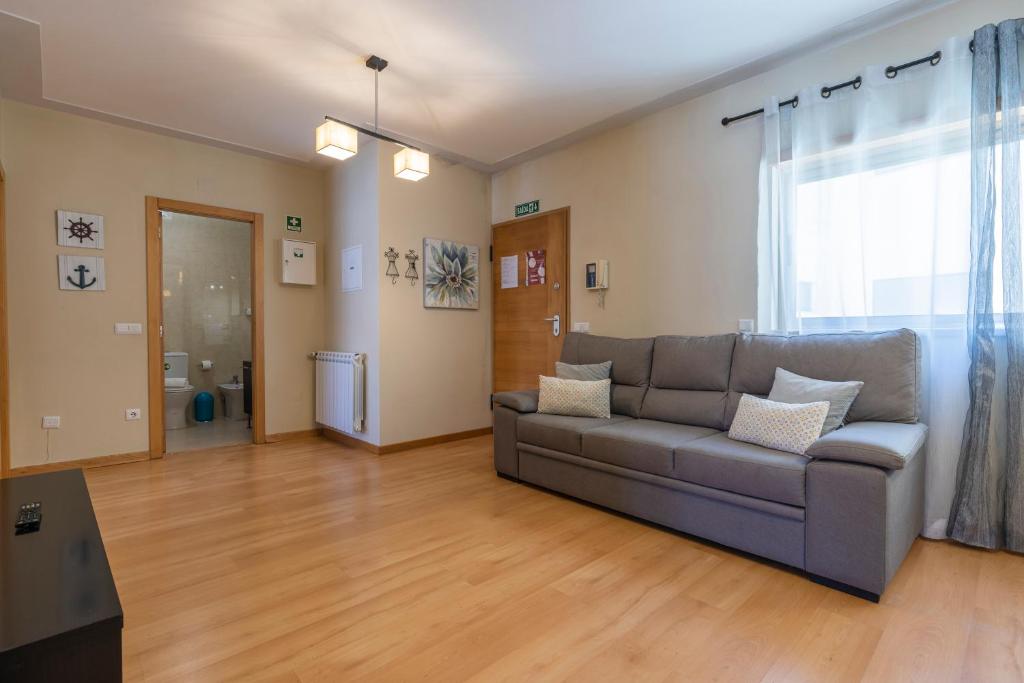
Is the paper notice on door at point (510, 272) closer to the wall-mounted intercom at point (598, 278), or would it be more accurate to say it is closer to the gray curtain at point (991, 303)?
the wall-mounted intercom at point (598, 278)

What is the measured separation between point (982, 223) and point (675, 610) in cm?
227

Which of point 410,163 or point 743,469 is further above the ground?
point 410,163

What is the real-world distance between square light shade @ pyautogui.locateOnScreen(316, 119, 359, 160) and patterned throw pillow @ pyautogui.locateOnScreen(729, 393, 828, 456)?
8.76 feet

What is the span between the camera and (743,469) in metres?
2.18

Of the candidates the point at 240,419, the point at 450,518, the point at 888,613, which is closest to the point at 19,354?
the point at 240,419

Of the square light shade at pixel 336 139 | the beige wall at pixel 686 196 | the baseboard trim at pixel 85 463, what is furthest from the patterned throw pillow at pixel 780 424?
the baseboard trim at pixel 85 463

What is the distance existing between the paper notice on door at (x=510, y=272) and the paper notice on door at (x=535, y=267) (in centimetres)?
15

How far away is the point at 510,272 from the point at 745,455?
3.06m

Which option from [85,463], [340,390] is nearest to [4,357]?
[85,463]

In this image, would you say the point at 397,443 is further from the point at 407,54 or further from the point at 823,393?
the point at 823,393

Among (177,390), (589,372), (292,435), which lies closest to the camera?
(589,372)

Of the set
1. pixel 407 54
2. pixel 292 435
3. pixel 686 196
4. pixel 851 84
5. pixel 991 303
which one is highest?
pixel 407 54

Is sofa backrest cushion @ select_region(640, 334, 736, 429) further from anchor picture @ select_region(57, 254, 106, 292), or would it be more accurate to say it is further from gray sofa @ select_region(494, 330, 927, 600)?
anchor picture @ select_region(57, 254, 106, 292)

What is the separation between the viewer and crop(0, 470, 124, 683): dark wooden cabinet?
890mm
